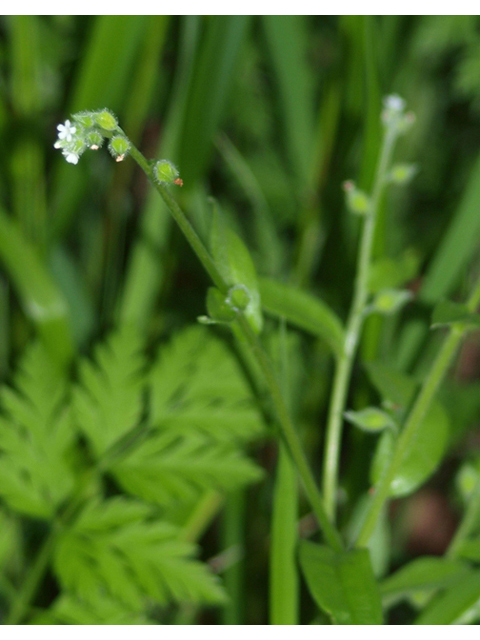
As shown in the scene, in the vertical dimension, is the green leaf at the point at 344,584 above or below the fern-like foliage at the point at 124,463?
below

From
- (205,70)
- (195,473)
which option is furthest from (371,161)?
(195,473)

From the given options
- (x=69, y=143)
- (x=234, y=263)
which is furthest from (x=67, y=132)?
(x=234, y=263)

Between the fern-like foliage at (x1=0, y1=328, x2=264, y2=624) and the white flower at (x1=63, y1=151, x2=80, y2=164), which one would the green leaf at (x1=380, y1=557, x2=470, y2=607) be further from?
the white flower at (x1=63, y1=151, x2=80, y2=164)

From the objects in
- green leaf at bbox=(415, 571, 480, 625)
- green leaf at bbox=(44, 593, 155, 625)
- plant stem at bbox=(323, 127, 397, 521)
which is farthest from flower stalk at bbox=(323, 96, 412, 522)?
green leaf at bbox=(44, 593, 155, 625)

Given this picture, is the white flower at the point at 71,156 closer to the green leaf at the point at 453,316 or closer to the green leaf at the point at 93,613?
the green leaf at the point at 453,316

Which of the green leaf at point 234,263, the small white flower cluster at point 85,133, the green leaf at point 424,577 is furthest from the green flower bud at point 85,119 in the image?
the green leaf at point 424,577
